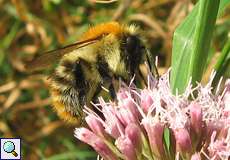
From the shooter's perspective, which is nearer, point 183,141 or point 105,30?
point 183,141

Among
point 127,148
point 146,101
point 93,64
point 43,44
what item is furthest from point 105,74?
point 43,44

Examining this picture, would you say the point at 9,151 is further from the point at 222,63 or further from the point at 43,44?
the point at 43,44

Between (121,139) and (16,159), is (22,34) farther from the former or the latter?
(121,139)

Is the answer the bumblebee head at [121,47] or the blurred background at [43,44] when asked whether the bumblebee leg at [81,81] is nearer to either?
the bumblebee head at [121,47]

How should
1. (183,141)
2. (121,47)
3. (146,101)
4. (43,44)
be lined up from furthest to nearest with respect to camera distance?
1. (43,44)
2. (121,47)
3. (146,101)
4. (183,141)

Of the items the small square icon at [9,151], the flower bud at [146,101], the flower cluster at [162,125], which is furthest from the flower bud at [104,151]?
the small square icon at [9,151]

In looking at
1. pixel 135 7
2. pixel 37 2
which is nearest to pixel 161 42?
pixel 135 7
